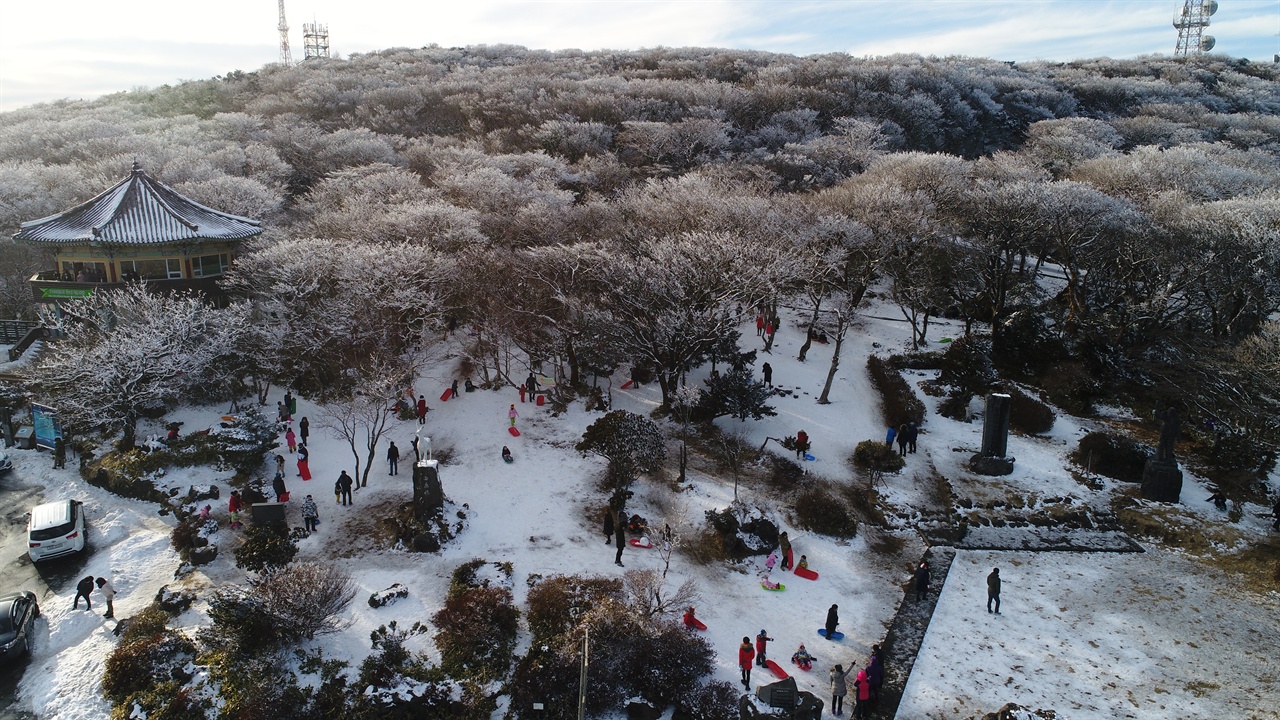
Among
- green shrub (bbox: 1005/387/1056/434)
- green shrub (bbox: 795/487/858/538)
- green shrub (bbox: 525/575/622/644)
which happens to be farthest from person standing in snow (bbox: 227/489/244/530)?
green shrub (bbox: 1005/387/1056/434)

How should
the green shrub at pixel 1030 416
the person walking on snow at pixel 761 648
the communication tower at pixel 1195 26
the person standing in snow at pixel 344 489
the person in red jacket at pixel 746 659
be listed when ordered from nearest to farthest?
1. the person in red jacket at pixel 746 659
2. the person walking on snow at pixel 761 648
3. the person standing in snow at pixel 344 489
4. the green shrub at pixel 1030 416
5. the communication tower at pixel 1195 26

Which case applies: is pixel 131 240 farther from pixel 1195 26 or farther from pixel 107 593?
pixel 1195 26

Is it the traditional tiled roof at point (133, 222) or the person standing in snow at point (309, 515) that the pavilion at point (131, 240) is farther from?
the person standing in snow at point (309, 515)

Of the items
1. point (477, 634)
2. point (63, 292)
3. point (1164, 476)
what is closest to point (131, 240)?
point (63, 292)

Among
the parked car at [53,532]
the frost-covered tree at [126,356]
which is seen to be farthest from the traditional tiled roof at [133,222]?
the parked car at [53,532]

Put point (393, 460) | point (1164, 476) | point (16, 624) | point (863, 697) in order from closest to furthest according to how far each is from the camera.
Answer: point (863, 697) < point (16, 624) < point (1164, 476) < point (393, 460)

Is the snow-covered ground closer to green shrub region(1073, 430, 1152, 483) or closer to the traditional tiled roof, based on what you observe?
green shrub region(1073, 430, 1152, 483)

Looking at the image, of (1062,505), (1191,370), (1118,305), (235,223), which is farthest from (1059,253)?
(235,223)
